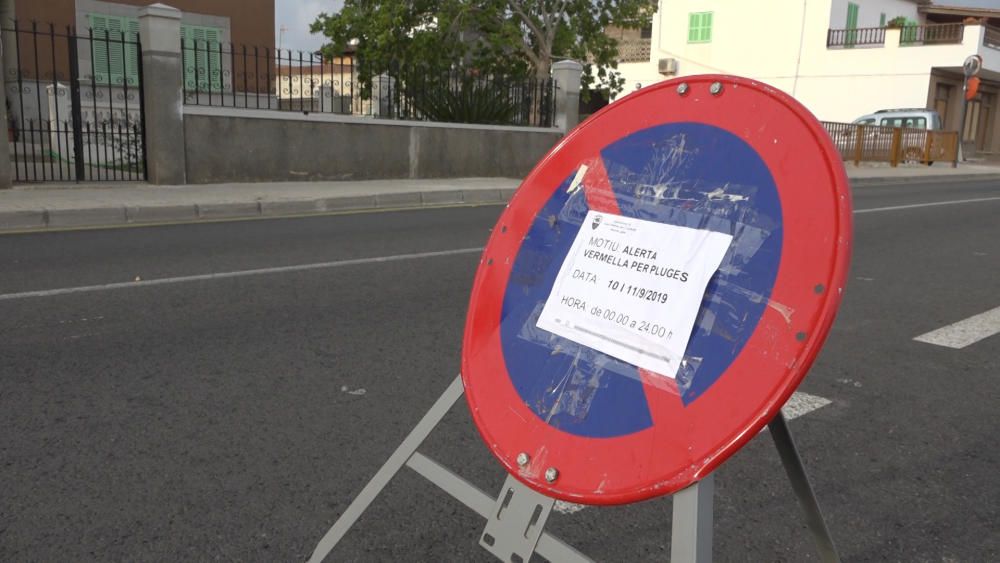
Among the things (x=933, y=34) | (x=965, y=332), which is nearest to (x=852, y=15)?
(x=933, y=34)

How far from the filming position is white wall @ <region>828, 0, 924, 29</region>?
3548 cm

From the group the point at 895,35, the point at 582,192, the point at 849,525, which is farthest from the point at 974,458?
the point at 895,35

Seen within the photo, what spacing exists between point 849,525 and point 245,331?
325 centimetres

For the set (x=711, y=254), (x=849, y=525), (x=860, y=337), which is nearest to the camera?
(x=711, y=254)

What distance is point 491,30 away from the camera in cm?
2436

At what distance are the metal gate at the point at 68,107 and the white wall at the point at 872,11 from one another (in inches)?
1110

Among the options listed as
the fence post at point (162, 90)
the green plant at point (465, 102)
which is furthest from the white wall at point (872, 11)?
the fence post at point (162, 90)

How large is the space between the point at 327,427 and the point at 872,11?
41.0 meters

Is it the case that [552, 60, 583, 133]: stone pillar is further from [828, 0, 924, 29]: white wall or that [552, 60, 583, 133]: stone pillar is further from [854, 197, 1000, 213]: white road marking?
[828, 0, 924, 29]: white wall

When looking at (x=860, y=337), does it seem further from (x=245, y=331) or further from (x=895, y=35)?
(x=895, y=35)

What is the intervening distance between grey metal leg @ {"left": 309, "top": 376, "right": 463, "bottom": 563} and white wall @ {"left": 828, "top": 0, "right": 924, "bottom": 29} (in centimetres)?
3775

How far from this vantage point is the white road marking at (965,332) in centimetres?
491

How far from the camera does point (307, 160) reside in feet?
43.5

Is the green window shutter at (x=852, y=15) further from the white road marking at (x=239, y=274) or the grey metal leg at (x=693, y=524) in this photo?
the grey metal leg at (x=693, y=524)
